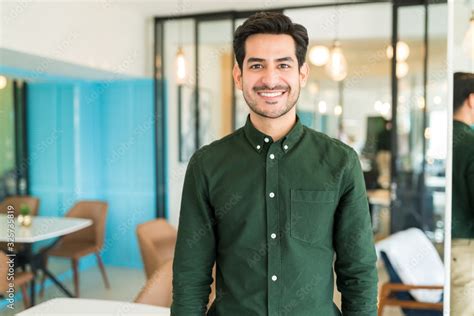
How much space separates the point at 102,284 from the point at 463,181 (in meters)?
4.38

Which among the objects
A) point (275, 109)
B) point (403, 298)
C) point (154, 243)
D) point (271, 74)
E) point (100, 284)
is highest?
point (271, 74)

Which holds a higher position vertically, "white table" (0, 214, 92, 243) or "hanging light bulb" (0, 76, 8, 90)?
"hanging light bulb" (0, 76, 8, 90)

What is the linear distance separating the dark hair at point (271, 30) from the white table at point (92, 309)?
1.39 metres

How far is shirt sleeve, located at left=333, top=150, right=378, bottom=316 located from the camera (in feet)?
4.76

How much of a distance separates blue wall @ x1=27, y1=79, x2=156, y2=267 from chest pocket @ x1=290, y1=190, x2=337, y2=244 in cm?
449

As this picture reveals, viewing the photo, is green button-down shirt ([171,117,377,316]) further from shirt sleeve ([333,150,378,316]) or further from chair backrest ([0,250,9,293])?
chair backrest ([0,250,9,293])

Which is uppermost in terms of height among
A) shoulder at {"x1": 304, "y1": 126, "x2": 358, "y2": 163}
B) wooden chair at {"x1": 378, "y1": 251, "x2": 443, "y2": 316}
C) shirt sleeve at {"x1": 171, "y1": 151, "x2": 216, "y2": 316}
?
shoulder at {"x1": 304, "y1": 126, "x2": 358, "y2": 163}

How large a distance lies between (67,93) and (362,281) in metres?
5.13

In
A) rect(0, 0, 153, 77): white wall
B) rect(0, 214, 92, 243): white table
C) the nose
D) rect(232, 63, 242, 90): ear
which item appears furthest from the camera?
rect(0, 214, 92, 243): white table

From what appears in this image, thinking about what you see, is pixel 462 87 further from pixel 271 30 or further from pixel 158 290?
pixel 158 290

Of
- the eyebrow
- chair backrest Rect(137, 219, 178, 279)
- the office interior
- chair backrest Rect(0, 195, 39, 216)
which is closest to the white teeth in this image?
the eyebrow

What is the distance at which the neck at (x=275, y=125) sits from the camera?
58.7 inches

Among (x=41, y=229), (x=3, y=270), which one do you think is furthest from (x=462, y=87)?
(x=41, y=229)

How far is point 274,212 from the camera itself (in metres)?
1.45
